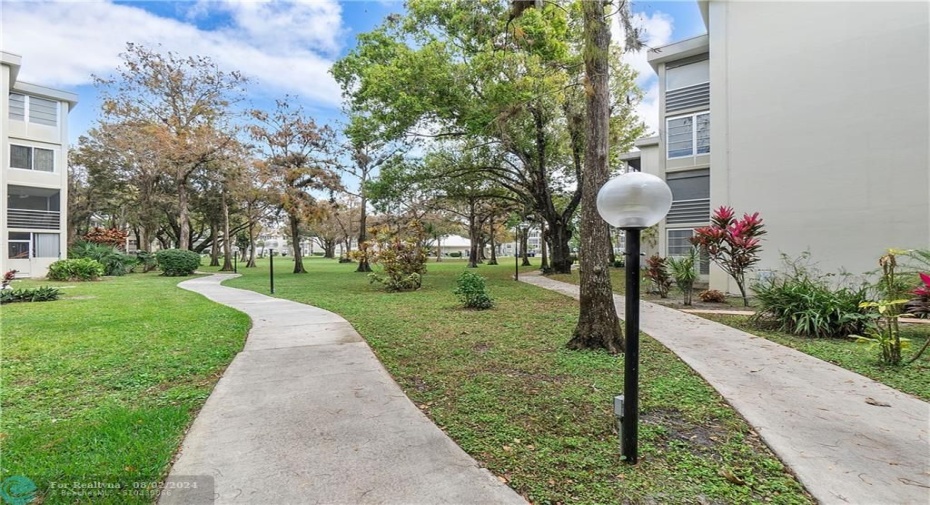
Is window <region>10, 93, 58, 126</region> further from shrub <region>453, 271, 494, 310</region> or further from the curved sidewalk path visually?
the curved sidewalk path

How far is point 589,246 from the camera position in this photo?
5047 millimetres

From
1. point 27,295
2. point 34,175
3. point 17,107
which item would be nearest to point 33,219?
point 34,175

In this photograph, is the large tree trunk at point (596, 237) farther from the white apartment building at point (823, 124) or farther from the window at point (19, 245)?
the window at point (19, 245)

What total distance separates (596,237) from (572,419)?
2512 mm

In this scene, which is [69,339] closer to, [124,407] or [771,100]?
[124,407]

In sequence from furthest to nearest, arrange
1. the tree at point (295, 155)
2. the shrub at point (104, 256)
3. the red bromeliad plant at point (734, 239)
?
the tree at point (295, 155) → the shrub at point (104, 256) → the red bromeliad plant at point (734, 239)

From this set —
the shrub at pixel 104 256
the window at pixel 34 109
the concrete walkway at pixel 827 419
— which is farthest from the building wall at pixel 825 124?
the window at pixel 34 109

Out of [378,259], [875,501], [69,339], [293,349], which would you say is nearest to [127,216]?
[378,259]

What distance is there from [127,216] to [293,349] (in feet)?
104

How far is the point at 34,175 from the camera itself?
1788cm

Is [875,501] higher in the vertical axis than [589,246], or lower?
lower

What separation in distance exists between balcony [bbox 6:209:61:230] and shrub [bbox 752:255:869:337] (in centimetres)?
2573

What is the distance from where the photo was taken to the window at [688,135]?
12539mm

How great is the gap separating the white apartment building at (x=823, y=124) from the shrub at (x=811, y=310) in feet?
12.9
